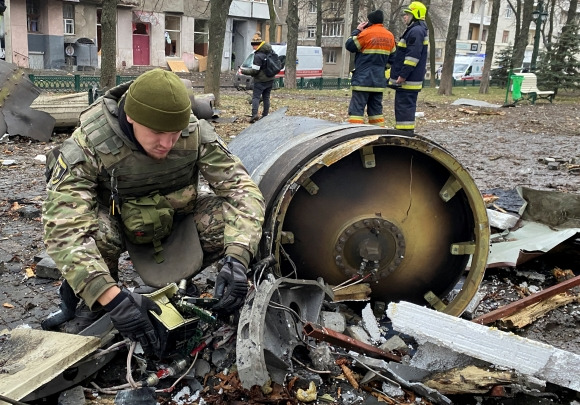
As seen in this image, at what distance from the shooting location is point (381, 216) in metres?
3.15

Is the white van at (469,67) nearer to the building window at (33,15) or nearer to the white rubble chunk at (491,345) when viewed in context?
the building window at (33,15)

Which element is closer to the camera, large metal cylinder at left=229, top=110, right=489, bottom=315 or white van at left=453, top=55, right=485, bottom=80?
large metal cylinder at left=229, top=110, right=489, bottom=315

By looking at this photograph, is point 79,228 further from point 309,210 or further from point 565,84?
point 565,84

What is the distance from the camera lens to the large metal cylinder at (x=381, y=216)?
305 cm

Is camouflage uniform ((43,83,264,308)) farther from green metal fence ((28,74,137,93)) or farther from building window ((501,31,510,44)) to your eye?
building window ((501,31,510,44))

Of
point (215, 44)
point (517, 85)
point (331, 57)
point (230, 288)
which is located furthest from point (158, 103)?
point (331, 57)

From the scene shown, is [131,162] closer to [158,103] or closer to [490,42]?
[158,103]

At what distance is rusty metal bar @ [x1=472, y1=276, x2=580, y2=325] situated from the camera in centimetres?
318

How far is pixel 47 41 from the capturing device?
27188mm

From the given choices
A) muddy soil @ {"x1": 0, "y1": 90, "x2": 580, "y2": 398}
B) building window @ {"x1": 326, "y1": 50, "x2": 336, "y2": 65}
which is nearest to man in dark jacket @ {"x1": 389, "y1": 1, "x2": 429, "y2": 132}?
muddy soil @ {"x1": 0, "y1": 90, "x2": 580, "y2": 398}

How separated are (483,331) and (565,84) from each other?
1969 centimetres

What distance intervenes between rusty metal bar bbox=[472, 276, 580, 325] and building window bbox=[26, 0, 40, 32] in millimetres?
29049

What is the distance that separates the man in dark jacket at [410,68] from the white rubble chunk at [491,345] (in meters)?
4.95

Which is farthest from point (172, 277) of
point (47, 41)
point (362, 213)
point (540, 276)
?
point (47, 41)
